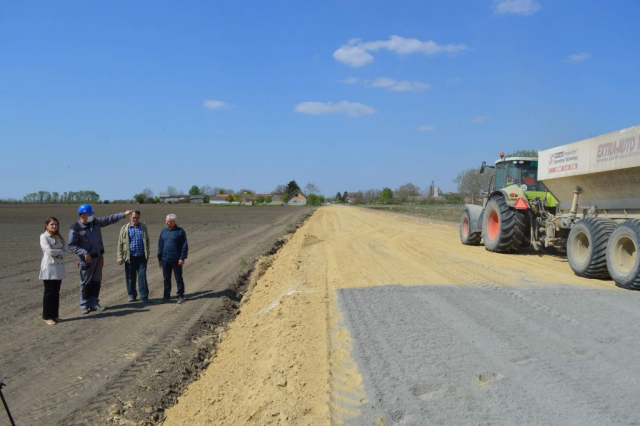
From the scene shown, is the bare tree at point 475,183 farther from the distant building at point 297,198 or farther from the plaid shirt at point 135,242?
the distant building at point 297,198

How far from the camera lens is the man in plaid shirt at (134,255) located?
27.5 ft

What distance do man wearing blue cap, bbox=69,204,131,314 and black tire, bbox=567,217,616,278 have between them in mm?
8101

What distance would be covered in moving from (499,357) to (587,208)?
6.10 metres

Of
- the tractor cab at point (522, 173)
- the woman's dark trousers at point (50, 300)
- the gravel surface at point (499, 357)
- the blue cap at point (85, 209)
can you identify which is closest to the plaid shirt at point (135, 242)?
the blue cap at point (85, 209)

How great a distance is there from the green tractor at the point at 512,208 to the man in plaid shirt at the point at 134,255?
308 inches

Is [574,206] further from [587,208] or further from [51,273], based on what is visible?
[51,273]

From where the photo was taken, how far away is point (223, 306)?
8289mm

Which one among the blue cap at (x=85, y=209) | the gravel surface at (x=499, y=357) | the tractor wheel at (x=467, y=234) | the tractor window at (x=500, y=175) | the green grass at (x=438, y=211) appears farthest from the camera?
the green grass at (x=438, y=211)

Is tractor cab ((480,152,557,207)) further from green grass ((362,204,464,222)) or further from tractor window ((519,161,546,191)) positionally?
green grass ((362,204,464,222))

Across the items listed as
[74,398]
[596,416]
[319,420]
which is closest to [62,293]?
[74,398]

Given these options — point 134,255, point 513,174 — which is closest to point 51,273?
point 134,255

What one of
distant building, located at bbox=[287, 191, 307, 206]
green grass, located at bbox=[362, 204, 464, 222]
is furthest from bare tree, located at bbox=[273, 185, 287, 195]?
green grass, located at bbox=[362, 204, 464, 222]

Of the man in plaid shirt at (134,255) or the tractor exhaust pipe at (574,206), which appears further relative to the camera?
the tractor exhaust pipe at (574,206)

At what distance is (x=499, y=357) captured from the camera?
4281mm
